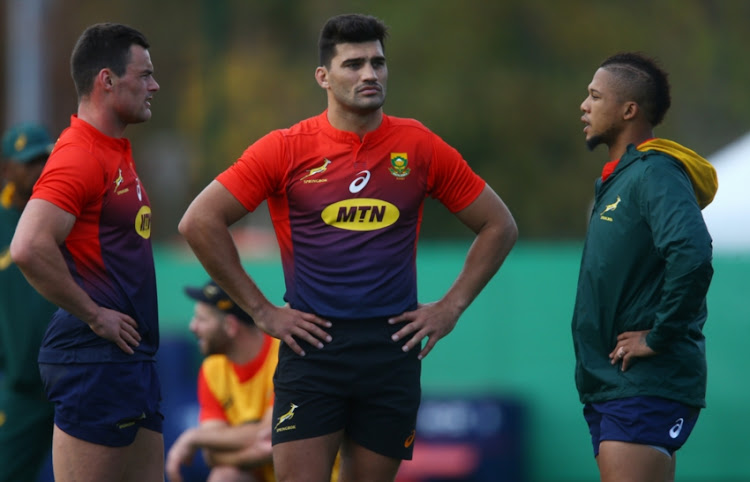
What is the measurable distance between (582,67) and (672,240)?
1905 centimetres

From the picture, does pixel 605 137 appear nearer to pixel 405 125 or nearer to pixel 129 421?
pixel 405 125

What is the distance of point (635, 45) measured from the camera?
71.8 ft

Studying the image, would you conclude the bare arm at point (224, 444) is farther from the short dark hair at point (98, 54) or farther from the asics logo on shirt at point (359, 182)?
the short dark hair at point (98, 54)

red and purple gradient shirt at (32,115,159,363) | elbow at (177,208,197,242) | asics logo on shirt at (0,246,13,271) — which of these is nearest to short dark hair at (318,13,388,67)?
elbow at (177,208,197,242)

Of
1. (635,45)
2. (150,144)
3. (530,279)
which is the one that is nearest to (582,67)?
(635,45)

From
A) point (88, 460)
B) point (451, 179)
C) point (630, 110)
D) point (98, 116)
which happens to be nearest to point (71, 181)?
point (98, 116)

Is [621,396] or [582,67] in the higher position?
[582,67]

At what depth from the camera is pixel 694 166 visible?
192 inches

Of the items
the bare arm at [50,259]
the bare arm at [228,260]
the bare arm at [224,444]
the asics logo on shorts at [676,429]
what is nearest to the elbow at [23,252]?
the bare arm at [50,259]

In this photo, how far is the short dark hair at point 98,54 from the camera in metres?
4.99

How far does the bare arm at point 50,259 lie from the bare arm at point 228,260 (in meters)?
0.51

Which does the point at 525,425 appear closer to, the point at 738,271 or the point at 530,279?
the point at 530,279

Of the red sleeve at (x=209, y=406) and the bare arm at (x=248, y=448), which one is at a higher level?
the red sleeve at (x=209, y=406)

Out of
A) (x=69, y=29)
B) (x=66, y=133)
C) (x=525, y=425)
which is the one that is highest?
(x=69, y=29)
